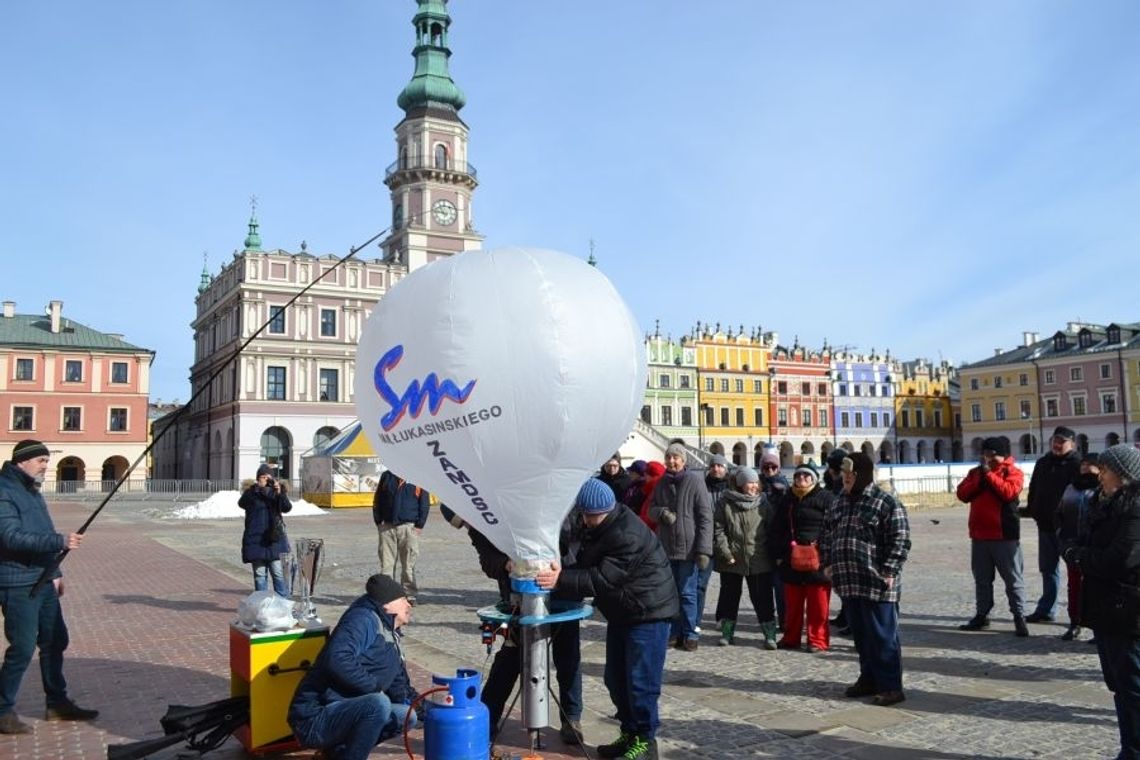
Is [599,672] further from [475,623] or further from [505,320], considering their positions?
[505,320]

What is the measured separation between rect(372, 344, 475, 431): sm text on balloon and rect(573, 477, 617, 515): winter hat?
1.09 m

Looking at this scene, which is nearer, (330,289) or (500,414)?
(500,414)

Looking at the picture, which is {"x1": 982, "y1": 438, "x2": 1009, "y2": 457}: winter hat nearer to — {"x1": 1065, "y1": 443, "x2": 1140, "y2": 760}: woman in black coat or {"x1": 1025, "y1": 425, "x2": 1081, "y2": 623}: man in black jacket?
{"x1": 1025, "y1": 425, "x2": 1081, "y2": 623}: man in black jacket

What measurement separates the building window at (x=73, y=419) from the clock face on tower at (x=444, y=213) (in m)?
27.5

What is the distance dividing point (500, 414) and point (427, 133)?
5871 cm

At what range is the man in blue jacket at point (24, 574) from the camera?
19.0 feet

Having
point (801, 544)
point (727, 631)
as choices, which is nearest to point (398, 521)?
point (727, 631)

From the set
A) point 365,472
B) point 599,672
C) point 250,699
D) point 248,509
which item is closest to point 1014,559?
point 599,672

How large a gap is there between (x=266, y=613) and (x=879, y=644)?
4.45 m

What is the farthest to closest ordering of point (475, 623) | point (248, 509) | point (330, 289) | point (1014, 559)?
point (330, 289) < point (248, 509) < point (475, 623) < point (1014, 559)

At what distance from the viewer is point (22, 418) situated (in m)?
56.3

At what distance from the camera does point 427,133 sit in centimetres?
5972

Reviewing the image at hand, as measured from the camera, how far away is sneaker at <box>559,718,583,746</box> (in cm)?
545

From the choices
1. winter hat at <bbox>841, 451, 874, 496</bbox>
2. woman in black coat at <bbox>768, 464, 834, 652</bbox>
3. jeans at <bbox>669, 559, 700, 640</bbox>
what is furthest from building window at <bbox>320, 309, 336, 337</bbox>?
winter hat at <bbox>841, 451, 874, 496</bbox>
